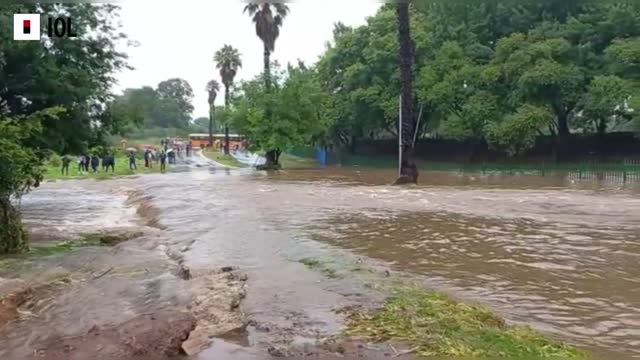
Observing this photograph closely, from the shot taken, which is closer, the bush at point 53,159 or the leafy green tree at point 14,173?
the leafy green tree at point 14,173

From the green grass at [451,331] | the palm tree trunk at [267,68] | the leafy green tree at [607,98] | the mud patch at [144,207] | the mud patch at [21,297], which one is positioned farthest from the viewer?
the palm tree trunk at [267,68]

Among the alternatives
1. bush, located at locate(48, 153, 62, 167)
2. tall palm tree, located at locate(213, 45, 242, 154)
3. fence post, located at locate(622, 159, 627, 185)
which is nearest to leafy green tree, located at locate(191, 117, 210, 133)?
tall palm tree, located at locate(213, 45, 242, 154)

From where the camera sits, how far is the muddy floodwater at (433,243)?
8.66 meters

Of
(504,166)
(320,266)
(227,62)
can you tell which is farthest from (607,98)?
(227,62)

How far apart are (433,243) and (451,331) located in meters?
7.88

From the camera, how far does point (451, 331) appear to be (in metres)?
7.09

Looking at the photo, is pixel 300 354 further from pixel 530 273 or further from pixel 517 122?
pixel 517 122

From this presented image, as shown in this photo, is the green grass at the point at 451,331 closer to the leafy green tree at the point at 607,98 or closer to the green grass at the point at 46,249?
the green grass at the point at 46,249

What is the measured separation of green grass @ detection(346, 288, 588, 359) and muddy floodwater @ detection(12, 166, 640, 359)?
1.61 feet

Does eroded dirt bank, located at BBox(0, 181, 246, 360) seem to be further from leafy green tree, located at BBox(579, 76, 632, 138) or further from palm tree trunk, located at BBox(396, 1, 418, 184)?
leafy green tree, located at BBox(579, 76, 632, 138)

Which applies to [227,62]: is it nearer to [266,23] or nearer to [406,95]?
[266,23]

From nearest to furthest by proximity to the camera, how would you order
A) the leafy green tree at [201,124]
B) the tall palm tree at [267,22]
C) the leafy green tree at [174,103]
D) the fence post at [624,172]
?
the fence post at [624,172] < the tall palm tree at [267,22] < the leafy green tree at [174,103] < the leafy green tree at [201,124]

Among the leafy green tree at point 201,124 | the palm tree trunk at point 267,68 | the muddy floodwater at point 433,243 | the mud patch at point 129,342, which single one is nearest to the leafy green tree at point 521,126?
the muddy floodwater at point 433,243

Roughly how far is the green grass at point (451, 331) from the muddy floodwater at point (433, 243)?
0.49 m
